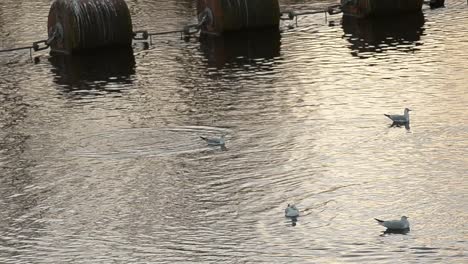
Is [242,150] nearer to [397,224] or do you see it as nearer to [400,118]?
[400,118]

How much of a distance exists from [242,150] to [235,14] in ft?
63.1

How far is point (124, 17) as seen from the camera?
49750mm

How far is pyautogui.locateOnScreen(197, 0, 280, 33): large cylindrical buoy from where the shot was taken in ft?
169

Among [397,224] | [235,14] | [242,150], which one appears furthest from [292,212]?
[235,14]

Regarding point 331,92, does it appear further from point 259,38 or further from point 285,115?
point 259,38

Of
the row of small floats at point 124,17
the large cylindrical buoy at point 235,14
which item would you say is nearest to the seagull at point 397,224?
the row of small floats at point 124,17

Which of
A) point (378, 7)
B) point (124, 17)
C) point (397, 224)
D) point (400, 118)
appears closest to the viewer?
point (397, 224)

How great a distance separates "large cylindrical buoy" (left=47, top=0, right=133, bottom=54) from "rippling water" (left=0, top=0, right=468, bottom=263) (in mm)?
841

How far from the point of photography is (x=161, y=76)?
44.1 m

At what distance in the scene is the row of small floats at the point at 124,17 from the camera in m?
→ 49.0

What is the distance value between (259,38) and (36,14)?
546 inches

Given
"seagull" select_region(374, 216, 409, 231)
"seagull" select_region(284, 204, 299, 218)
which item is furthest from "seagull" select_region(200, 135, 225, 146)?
"seagull" select_region(374, 216, 409, 231)

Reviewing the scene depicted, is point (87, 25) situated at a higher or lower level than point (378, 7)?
higher

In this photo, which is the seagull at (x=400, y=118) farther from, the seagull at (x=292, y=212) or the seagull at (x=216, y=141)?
the seagull at (x=292, y=212)
